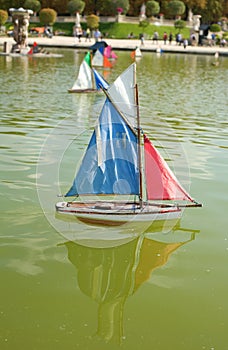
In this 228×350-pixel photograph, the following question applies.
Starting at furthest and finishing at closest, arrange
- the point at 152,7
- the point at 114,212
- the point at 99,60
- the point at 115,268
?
the point at 152,7 < the point at 99,60 < the point at 114,212 < the point at 115,268

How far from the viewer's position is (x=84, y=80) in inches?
750

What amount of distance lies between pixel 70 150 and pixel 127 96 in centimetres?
394

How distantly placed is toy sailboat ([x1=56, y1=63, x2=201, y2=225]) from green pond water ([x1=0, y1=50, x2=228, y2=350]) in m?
0.22

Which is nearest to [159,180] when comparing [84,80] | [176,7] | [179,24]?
[84,80]

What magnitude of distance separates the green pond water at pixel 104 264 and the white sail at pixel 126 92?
1.48 m

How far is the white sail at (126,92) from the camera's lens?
6.41 metres

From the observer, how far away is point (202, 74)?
1098 inches

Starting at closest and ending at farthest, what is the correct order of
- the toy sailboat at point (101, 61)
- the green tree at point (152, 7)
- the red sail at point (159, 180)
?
the red sail at point (159, 180), the toy sailboat at point (101, 61), the green tree at point (152, 7)

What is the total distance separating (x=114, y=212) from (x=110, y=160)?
0.65 m

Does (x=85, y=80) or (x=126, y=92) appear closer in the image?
(x=126, y=92)

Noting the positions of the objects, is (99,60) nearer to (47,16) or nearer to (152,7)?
(47,16)

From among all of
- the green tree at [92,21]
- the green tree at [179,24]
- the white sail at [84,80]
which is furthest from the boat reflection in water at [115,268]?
the green tree at [179,24]

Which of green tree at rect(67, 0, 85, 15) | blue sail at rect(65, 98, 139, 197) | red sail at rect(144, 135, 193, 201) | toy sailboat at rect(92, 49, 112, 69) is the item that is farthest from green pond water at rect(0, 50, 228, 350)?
green tree at rect(67, 0, 85, 15)

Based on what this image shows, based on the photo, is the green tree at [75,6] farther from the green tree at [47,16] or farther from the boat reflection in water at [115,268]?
the boat reflection in water at [115,268]
